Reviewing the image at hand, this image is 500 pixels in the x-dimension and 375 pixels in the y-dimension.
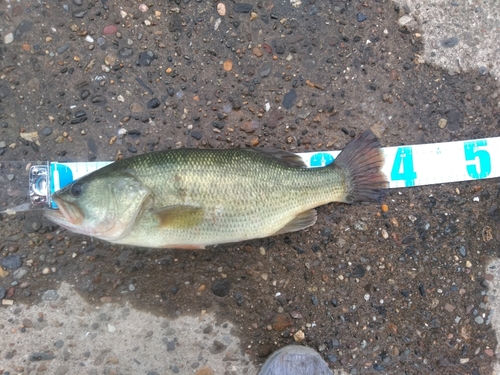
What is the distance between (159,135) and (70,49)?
96cm

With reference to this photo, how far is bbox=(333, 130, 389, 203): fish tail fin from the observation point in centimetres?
291

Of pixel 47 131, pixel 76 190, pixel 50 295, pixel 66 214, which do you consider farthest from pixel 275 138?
pixel 50 295

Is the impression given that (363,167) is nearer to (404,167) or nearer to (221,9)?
(404,167)

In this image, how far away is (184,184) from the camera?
2.53 m

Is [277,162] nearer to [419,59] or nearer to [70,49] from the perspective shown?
[419,59]

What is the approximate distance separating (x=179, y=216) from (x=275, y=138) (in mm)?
1084

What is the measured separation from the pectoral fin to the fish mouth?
503 mm

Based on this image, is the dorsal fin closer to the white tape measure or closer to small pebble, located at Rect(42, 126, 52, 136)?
the white tape measure

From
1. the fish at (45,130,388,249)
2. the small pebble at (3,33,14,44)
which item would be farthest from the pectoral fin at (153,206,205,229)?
the small pebble at (3,33,14,44)

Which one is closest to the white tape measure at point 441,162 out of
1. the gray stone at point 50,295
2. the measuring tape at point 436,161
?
the measuring tape at point 436,161

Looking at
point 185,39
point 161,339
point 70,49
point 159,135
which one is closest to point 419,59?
point 185,39

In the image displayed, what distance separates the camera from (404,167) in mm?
3182

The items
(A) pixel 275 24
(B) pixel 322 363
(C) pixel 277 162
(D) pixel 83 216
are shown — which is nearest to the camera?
(D) pixel 83 216

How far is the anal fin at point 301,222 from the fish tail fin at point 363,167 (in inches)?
12.1
